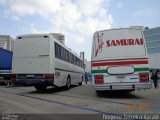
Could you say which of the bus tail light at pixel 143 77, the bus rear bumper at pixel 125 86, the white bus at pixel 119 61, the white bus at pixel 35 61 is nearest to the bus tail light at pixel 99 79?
the white bus at pixel 119 61

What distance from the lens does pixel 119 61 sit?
13.7m

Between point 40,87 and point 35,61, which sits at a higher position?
point 35,61

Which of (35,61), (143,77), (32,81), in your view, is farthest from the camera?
(35,61)

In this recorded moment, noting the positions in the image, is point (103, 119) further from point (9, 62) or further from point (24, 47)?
point (9, 62)

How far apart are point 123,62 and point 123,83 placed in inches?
38.4

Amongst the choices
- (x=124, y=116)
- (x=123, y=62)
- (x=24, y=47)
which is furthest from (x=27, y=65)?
(x=124, y=116)

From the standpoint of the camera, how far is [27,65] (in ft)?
55.3

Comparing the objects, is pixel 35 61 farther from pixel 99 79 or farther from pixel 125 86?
pixel 125 86

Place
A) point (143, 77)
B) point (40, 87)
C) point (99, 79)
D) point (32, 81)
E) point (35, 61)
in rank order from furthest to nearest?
1. point (40, 87)
2. point (35, 61)
3. point (32, 81)
4. point (99, 79)
5. point (143, 77)

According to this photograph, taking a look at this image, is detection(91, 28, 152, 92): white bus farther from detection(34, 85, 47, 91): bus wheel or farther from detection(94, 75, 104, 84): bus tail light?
detection(34, 85, 47, 91): bus wheel

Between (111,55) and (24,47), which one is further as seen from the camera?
(24,47)

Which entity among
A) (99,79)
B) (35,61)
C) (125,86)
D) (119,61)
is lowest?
(125,86)

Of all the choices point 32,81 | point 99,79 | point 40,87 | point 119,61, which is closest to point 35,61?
point 32,81

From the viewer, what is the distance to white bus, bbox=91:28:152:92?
1345 centimetres
